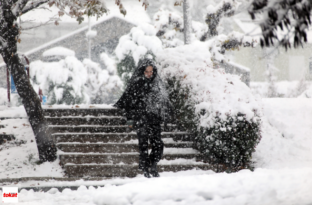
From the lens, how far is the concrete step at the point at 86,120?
825 cm

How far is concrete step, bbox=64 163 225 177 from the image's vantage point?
6.30 metres

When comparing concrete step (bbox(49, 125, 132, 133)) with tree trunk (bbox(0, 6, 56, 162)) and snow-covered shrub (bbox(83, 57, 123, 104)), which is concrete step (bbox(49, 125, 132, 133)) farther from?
snow-covered shrub (bbox(83, 57, 123, 104))

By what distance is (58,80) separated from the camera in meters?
15.0

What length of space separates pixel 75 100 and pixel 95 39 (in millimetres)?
6917

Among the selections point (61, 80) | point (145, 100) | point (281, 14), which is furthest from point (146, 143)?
point (61, 80)

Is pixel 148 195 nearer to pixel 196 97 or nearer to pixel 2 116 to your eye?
pixel 196 97

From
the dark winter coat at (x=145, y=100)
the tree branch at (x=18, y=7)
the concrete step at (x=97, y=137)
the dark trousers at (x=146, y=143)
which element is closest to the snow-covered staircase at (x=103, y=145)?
the concrete step at (x=97, y=137)

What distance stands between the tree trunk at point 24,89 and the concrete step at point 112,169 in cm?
70

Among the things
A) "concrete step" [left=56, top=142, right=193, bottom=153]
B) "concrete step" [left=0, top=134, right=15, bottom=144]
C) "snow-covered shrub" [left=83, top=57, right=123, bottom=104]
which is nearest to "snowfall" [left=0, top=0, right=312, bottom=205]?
"concrete step" [left=0, top=134, right=15, bottom=144]

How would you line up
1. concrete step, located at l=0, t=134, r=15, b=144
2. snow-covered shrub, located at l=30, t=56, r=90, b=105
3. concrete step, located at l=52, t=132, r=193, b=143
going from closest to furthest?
concrete step, located at l=52, t=132, r=193, b=143 < concrete step, located at l=0, t=134, r=15, b=144 < snow-covered shrub, located at l=30, t=56, r=90, b=105

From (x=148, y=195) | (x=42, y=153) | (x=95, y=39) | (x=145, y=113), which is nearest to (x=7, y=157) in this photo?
(x=42, y=153)

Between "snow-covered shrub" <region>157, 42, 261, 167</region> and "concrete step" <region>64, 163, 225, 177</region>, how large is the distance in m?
0.43

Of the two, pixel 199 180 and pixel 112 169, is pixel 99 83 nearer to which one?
pixel 112 169

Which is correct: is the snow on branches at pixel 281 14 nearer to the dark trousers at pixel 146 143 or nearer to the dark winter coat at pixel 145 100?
the dark winter coat at pixel 145 100
